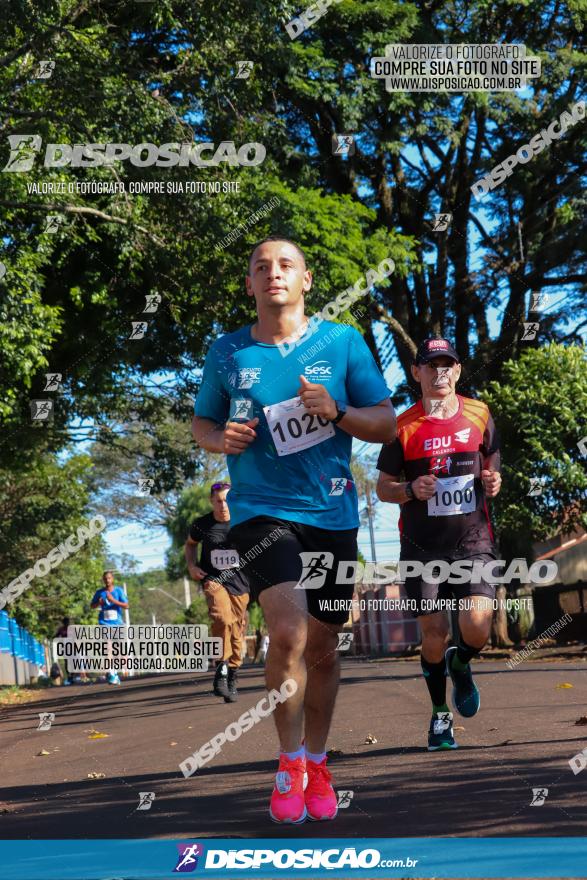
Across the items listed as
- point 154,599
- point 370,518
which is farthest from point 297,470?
point 154,599

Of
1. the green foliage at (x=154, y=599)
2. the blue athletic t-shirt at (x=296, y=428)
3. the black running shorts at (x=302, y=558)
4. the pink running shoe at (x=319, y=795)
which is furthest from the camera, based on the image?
the green foliage at (x=154, y=599)

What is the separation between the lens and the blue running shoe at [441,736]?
6637mm

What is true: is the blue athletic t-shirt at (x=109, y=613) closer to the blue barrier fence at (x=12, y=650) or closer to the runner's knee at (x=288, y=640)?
the blue barrier fence at (x=12, y=650)

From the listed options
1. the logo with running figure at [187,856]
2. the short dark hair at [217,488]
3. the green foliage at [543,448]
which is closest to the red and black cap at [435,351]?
the logo with running figure at [187,856]

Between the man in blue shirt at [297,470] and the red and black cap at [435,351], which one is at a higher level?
the red and black cap at [435,351]

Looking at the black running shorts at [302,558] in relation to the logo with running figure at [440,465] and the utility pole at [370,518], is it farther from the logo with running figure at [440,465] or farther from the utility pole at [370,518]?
the utility pole at [370,518]

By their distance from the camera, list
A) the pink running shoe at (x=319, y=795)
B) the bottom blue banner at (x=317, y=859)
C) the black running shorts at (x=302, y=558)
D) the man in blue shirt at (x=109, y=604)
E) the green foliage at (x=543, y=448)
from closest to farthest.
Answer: the bottom blue banner at (x=317, y=859) → the pink running shoe at (x=319, y=795) → the black running shorts at (x=302, y=558) → the green foliage at (x=543, y=448) → the man in blue shirt at (x=109, y=604)

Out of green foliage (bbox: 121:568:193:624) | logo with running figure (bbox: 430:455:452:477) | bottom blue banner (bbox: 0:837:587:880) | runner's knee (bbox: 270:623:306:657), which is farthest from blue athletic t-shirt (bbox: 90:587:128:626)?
green foliage (bbox: 121:568:193:624)

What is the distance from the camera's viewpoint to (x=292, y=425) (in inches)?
183

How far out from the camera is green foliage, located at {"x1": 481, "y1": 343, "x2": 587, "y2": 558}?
18.6 meters

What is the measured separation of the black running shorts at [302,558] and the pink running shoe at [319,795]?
55 cm

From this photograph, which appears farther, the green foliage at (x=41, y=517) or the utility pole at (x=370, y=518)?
the utility pole at (x=370, y=518)

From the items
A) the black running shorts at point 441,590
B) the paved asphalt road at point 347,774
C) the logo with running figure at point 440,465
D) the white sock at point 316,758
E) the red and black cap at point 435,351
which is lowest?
the paved asphalt road at point 347,774

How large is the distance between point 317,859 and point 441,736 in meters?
3.06
